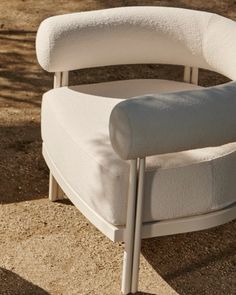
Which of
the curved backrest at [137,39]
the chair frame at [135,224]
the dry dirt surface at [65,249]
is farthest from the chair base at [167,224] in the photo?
the curved backrest at [137,39]

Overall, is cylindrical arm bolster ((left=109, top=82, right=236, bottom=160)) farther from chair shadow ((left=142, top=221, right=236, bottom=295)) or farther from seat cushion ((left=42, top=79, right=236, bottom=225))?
chair shadow ((left=142, top=221, right=236, bottom=295))

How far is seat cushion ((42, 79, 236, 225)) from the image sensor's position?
2855 mm

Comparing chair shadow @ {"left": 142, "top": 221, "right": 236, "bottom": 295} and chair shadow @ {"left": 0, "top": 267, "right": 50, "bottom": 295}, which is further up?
chair shadow @ {"left": 142, "top": 221, "right": 236, "bottom": 295}

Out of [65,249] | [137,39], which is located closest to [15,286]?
[65,249]

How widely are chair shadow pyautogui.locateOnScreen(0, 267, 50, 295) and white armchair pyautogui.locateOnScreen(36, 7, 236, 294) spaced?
0.36 meters

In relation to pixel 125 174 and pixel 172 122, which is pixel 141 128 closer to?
pixel 172 122

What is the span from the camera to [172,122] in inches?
103

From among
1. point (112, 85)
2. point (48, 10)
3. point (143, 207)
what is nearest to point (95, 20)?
point (112, 85)

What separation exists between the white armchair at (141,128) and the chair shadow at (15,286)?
14.1 inches

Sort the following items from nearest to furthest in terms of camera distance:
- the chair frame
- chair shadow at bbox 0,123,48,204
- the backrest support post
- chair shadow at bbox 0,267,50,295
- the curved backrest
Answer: the chair frame → chair shadow at bbox 0,267,50,295 → the curved backrest → the backrest support post → chair shadow at bbox 0,123,48,204

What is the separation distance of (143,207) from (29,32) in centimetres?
321

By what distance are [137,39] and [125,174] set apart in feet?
2.74

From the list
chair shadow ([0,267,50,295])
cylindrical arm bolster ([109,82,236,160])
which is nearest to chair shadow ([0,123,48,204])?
chair shadow ([0,267,50,295])

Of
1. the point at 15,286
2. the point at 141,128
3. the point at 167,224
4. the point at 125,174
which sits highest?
the point at 141,128
